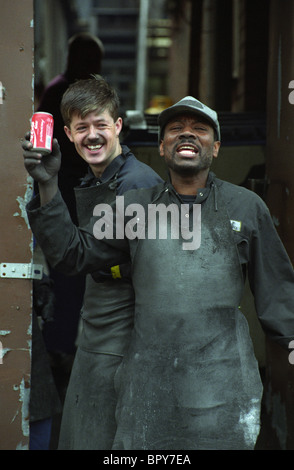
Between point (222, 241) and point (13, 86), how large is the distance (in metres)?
1.28

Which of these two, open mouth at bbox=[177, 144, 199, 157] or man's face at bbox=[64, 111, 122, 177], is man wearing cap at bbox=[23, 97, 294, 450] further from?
man's face at bbox=[64, 111, 122, 177]

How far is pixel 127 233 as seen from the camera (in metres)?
2.54

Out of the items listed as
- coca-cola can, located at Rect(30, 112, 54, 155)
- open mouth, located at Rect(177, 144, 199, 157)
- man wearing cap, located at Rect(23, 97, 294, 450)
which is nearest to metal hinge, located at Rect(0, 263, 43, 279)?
man wearing cap, located at Rect(23, 97, 294, 450)

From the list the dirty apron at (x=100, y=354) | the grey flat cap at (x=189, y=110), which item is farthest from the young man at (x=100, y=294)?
the grey flat cap at (x=189, y=110)

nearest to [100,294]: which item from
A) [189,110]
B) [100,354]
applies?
[100,354]

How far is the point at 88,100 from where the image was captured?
2.66 metres

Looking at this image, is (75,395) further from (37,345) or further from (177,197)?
(177,197)

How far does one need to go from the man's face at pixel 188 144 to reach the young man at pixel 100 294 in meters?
0.22

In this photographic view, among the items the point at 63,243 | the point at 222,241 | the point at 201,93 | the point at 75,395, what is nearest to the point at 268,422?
the point at 75,395

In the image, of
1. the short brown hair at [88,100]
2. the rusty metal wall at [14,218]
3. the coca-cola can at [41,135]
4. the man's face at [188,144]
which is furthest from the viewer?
the rusty metal wall at [14,218]

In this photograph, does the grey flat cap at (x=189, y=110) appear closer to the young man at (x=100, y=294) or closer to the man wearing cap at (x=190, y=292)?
the man wearing cap at (x=190, y=292)

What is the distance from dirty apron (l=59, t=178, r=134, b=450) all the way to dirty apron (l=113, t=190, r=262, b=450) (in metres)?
0.22

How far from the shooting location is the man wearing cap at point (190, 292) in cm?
238

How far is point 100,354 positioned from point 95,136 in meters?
0.94
